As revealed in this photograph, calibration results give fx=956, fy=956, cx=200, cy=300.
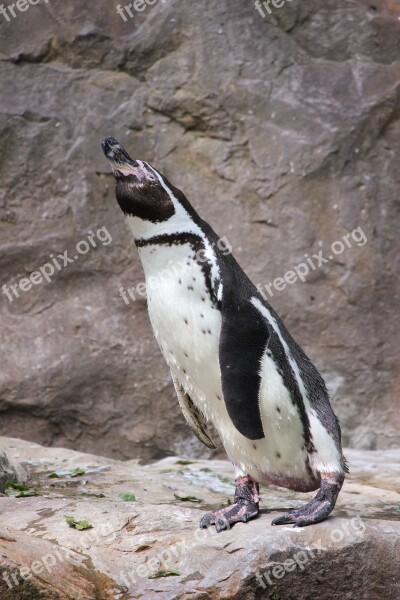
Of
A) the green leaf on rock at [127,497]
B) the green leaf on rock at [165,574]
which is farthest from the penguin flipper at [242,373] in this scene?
the green leaf on rock at [127,497]

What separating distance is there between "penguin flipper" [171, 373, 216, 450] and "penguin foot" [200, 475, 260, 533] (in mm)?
322

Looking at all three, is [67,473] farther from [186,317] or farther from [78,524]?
[186,317]

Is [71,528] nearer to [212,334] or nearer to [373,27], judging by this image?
[212,334]

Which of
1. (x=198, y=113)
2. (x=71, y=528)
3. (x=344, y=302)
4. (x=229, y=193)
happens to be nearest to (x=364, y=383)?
(x=344, y=302)

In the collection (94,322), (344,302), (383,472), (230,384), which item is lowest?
(383,472)

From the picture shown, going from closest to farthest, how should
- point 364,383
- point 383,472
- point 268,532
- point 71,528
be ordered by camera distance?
point 268,532 → point 71,528 → point 383,472 → point 364,383

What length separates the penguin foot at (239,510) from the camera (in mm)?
3473

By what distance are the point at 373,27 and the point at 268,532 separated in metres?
4.08

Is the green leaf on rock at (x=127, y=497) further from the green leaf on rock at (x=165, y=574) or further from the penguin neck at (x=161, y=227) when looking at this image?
the penguin neck at (x=161, y=227)

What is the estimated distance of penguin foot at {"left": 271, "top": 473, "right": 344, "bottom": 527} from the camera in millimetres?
3377

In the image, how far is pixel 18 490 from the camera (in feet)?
14.2

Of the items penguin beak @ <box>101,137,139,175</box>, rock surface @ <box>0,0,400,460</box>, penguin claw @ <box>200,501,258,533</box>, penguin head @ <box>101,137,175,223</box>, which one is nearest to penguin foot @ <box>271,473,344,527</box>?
penguin claw @ <box>200,501,258,533</box>

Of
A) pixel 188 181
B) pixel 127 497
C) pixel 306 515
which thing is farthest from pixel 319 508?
pixel 188 181

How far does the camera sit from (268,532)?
3.29 m
